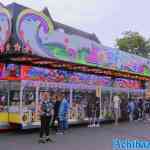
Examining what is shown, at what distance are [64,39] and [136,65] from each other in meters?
7.84

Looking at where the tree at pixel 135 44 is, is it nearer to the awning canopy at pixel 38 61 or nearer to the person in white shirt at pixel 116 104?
the person in white shirt at pixel 116 104

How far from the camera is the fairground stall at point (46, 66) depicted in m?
13.4

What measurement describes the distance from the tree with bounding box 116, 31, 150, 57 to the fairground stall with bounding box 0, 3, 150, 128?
39462mm

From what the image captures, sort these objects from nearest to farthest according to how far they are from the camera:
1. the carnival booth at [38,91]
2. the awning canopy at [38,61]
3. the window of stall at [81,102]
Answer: the awning canopy at [38,61] < the carnival booth at [38,91] < the window of stall at [81,102]

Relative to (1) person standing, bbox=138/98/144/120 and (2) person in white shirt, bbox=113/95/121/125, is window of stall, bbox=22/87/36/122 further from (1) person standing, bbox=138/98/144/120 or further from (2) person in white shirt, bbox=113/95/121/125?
(1) person standing, bbox=138/98/144/120

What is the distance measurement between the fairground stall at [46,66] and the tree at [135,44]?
39462 millimetres

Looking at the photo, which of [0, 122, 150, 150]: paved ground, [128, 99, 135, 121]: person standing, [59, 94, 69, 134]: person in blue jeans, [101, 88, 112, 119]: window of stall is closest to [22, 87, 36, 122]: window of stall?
[0, 122, 150, 150]: paved ground

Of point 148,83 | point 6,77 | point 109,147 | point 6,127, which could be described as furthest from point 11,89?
point 148,83

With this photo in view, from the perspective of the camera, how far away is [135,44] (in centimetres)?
6091

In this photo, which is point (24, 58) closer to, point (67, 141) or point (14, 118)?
point (14, 118)

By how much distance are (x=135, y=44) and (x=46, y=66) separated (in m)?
45.3

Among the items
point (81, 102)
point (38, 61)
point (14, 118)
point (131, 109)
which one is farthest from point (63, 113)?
point (131, 109)

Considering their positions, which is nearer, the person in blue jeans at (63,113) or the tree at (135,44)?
the person in blue jeans at (63,113)

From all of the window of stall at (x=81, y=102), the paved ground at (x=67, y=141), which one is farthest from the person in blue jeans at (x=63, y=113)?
the window of stall at (x=81, y=102)
